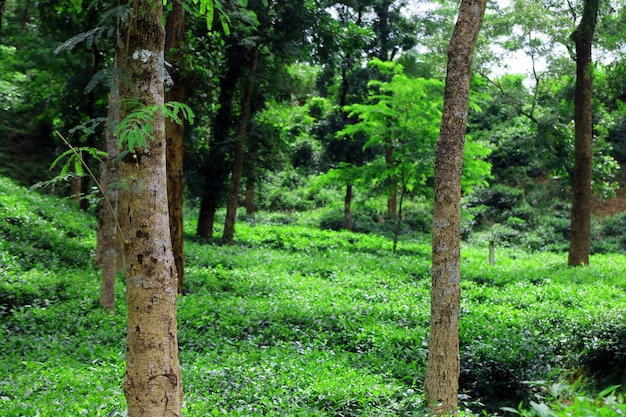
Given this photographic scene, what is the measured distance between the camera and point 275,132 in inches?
753

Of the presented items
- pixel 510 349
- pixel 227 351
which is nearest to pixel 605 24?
pixel 510 349

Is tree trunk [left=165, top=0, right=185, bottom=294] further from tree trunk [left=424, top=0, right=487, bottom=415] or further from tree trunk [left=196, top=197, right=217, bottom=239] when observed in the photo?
tree trunk [left=196, top=197, right=217, bottom=239]

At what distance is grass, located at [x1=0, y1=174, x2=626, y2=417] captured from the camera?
17.3 ft

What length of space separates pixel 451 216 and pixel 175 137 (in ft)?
19.3

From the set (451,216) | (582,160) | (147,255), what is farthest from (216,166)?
(147,255)

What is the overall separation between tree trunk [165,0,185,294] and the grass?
1.16 meters

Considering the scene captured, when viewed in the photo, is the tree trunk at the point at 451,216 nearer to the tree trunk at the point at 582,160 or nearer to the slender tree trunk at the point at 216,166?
the tree trunk at the point at 582,160

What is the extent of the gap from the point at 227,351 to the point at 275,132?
42.1 ft

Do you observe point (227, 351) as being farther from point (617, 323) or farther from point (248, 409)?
point (617, 323)

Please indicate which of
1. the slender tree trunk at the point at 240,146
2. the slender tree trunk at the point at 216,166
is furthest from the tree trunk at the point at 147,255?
the slender tree trunk at the point at 216,166

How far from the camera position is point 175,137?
990cm

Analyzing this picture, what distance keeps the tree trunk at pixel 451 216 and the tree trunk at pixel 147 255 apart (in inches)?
115

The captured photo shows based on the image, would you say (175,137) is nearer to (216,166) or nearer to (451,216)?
(451,216)

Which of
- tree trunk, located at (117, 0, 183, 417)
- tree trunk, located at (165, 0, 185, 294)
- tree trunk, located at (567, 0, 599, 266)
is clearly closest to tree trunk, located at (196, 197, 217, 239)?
tree trunk, located at (165, 0, 185, 294)
